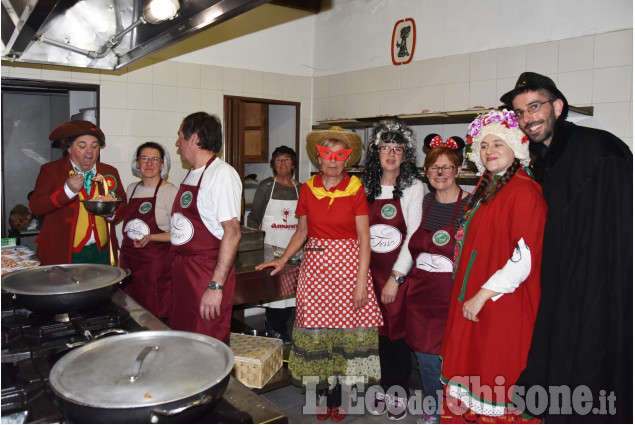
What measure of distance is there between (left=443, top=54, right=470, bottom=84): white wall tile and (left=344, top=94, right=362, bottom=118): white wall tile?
1.00 metres

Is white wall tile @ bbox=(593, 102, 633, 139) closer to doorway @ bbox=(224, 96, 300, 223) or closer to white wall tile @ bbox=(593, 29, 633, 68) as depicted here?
white wall tile @ bbox=(593, 29, 633, 68)

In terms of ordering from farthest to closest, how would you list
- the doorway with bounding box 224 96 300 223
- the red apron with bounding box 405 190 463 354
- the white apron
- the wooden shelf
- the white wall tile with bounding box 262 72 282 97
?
the white wall tile with bounding box 262 72 282 97
the doorway with bounding box 224 96 300 223
the white apron
the wooden shelf
the red apron with bounding box 405 190 463 354

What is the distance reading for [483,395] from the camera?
6.66 feet

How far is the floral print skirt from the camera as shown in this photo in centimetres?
272

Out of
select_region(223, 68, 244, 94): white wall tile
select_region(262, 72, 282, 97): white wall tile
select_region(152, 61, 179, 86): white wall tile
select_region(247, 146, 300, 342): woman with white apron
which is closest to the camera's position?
select_region(247, 146, 300, 342): woman with white apron

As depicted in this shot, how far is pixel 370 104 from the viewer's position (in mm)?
4848

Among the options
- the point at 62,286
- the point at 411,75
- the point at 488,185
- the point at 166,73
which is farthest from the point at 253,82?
the point at 62,286

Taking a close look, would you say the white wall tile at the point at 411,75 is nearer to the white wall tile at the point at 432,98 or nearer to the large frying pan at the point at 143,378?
the white wall tile at the point at 432,98

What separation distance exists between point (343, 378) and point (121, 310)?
1.45 meters

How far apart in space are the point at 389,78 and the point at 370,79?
0.24 m

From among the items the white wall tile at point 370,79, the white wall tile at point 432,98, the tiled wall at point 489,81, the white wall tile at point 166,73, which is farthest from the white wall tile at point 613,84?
the white wall tile at point 166,73

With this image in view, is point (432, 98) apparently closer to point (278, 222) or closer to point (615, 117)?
point (615, 117)

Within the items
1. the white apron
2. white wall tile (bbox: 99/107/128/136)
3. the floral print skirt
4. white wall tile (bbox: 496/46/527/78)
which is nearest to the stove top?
the floral print skirt

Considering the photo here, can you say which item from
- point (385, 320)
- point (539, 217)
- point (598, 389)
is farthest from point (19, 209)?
point (598, 389)
